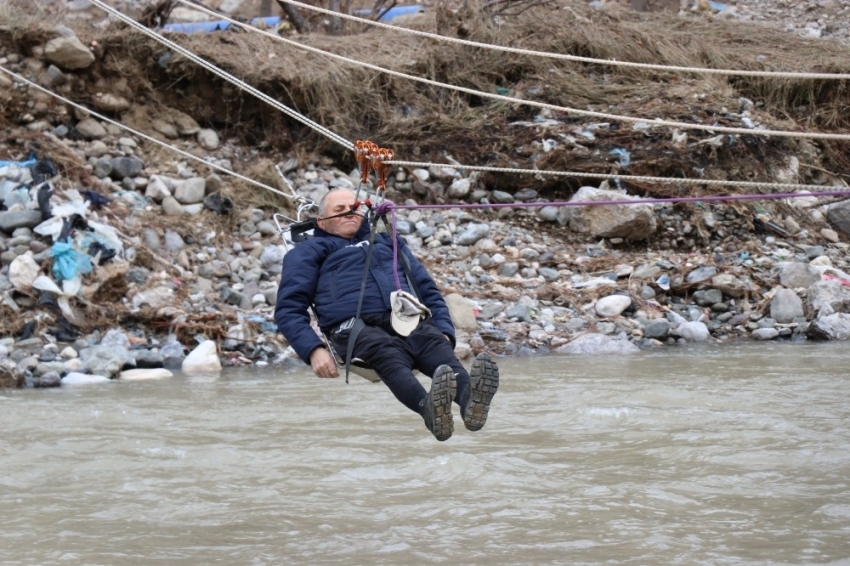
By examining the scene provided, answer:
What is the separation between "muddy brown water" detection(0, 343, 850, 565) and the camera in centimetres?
401

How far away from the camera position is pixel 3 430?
19.4ft

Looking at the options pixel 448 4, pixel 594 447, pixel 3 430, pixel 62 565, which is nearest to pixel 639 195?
pixel 448 4

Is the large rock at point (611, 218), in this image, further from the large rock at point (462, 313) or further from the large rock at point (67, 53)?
the large rock at point (67, 53)

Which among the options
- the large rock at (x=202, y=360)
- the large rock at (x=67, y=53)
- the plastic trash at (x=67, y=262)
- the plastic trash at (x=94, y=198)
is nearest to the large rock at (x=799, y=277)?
the large rock at (x=202, y=360)

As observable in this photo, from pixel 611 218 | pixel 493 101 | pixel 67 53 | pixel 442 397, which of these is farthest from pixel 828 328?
pixel 67 53

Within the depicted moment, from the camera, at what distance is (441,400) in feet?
11.7

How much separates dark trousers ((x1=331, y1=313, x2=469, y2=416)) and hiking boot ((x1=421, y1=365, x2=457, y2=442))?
9 centimetres

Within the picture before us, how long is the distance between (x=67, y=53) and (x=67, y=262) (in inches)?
128

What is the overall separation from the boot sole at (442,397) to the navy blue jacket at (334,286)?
493 millimetres

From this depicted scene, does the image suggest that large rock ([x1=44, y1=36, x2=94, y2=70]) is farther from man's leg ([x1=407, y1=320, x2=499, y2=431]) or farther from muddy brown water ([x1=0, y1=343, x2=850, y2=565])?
man's leg ([x1=407, y1=320, x2=499, y2=431])

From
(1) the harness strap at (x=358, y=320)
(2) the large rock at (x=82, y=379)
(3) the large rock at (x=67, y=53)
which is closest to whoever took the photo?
(1) the harness strap at (x=358, y=320)

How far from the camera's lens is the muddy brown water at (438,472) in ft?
13.2

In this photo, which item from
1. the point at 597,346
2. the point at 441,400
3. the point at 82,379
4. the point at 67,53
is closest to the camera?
the point at 441,400

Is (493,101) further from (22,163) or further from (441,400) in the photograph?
(441,400)
